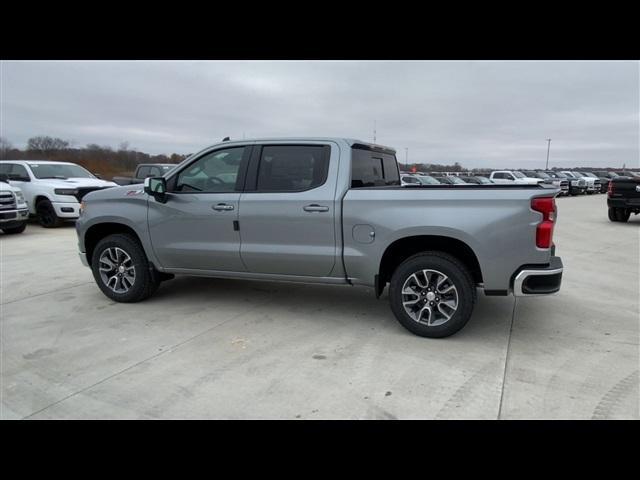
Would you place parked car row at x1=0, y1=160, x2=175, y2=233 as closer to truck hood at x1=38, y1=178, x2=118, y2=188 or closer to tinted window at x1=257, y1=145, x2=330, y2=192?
truck hood at x1=38, y1=178, x2=118, y2=188

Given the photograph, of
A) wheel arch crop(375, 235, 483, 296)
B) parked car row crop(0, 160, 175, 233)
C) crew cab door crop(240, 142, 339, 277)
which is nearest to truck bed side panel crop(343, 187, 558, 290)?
wheel arch crop(375, 235, 483, 296)

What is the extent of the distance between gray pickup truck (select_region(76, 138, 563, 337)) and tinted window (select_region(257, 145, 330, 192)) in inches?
0.5

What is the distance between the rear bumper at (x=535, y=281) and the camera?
12.2ft

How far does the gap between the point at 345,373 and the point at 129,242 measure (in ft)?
10.4

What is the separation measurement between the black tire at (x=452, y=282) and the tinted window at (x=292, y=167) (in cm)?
122

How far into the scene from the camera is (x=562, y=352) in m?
3.78

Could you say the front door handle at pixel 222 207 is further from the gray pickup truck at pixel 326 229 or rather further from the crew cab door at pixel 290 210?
the crew cab door at pixel 290 210

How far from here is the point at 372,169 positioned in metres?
4.86

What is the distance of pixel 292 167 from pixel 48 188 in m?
10.2

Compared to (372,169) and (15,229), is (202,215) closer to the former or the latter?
(372,169)

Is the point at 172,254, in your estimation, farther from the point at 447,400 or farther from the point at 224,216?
the point at 447,400

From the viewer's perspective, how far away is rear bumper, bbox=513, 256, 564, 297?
3.72 meters

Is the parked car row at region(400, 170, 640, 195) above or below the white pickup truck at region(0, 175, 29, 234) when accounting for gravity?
below

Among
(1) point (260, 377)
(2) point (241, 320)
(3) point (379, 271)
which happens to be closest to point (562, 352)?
(3) point (379, 271)
